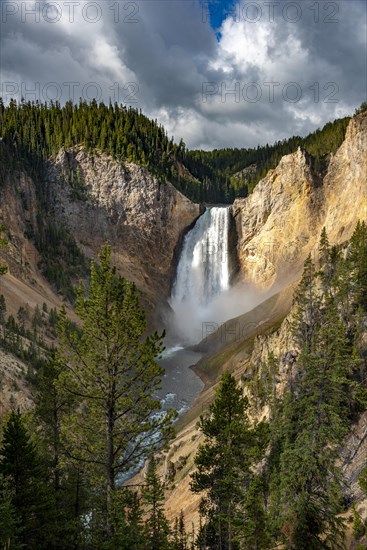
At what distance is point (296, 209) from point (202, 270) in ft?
85.6

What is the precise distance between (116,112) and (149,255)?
46.0 meters

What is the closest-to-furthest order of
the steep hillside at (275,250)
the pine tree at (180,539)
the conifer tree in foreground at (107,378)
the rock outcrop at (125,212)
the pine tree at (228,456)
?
1. the conifer tree in foreground at (107,378)
2. the pine tree at (228,456)
3. the pine tree at (180,539)
4. the steep hillside at (275,250)
5. the rock outcrop at (125,212)

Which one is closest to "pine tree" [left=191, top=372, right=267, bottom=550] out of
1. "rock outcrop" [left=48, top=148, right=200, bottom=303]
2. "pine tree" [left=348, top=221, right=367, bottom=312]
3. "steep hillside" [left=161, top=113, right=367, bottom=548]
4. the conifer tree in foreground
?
the conifer tree in foreground

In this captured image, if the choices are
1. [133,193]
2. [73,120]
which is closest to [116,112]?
[73,120]

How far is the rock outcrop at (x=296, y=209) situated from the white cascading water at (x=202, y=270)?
4450 mm

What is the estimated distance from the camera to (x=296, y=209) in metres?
87.9

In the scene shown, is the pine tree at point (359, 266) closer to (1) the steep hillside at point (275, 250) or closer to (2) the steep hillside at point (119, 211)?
(1) the steep hillside at point (275, 250)

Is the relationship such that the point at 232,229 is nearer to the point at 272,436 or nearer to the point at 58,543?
the point at 272,436

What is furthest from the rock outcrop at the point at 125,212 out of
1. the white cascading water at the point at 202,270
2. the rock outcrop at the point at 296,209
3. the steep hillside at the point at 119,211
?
the rock outcrop at the point at 296,209

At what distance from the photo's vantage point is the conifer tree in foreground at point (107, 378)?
1359cm

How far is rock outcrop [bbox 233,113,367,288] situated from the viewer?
2936 inches

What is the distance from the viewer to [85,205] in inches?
3976

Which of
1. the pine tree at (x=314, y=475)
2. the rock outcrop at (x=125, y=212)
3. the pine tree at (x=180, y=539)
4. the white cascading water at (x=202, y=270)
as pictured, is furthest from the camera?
the rock outcrop at (x=125, y=212)

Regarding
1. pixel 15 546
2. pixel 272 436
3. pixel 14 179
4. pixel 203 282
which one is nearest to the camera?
pixel 15 546
